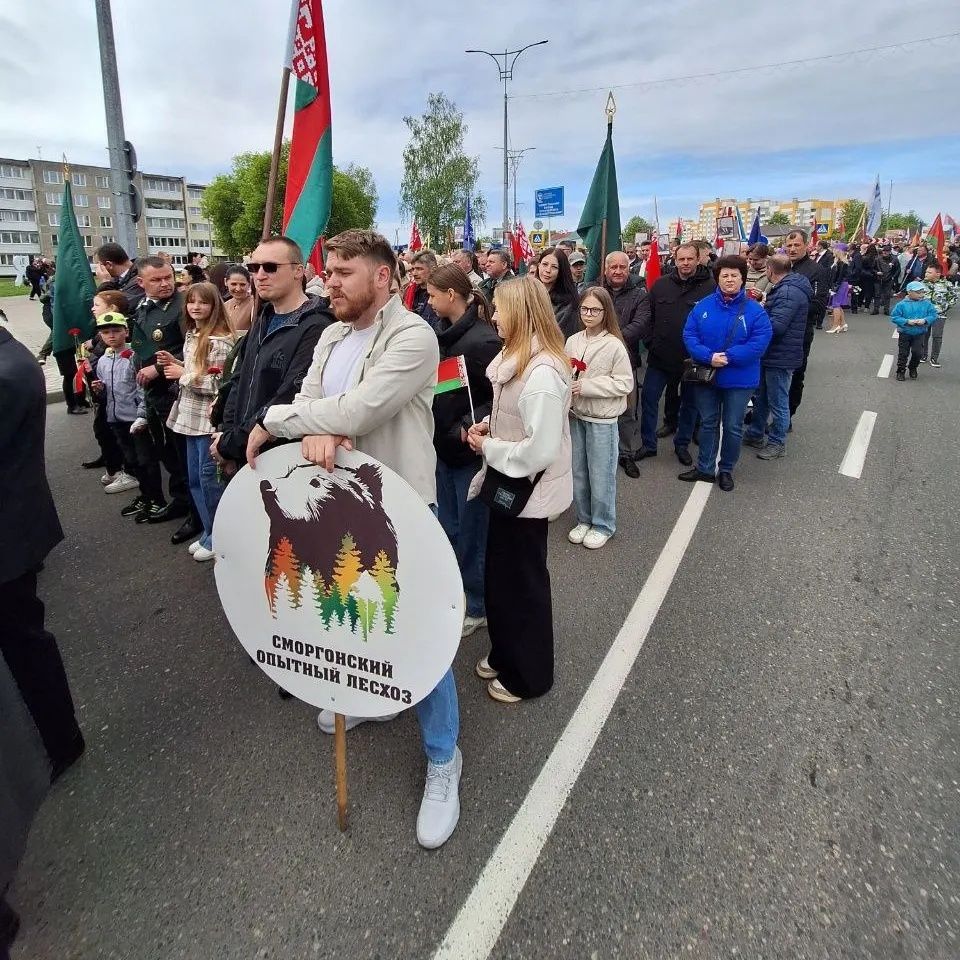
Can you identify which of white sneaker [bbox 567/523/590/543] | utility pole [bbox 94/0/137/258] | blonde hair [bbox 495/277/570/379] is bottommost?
white sneaker [bbox 567/523/590/543]

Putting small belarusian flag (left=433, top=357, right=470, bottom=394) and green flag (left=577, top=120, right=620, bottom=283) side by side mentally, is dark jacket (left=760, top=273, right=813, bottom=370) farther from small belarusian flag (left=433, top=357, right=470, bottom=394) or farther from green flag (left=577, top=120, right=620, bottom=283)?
small belarusian flag (left=433, top=357, right=470, bottom=394)

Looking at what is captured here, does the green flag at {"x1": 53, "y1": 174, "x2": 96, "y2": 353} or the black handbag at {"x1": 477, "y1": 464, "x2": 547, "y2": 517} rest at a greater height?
the green flag at {"x1": 53, "y1": 174, "x2": 96, "y2": 353}

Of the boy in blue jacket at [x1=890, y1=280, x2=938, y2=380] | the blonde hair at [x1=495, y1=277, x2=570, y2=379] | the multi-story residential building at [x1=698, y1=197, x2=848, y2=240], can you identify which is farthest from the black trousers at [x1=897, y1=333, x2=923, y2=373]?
the multi-story residential building at [x1=698, y1=197, x2=848, y2=240]

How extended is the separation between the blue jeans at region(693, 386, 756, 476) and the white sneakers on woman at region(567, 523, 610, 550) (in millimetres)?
1724

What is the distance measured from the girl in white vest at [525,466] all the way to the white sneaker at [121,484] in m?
4.25

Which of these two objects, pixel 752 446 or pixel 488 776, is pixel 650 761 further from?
pixel 752 446

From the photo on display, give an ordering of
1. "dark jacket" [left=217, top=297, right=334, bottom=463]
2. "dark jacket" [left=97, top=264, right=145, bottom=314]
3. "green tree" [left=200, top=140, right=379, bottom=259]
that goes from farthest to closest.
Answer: "green tree" [left=200, top=140, right=379, bottom=259] < "dark jacket" [left=97, top=264, right=145, bottom=314] < "dark jacket" [left=217, top=297, right=334, bottom=463]

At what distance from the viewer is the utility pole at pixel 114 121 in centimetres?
726

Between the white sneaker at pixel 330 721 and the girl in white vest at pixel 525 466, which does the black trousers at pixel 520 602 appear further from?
the white sneaker at pixel 330 721

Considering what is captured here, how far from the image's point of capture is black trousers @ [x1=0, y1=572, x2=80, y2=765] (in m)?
2.25

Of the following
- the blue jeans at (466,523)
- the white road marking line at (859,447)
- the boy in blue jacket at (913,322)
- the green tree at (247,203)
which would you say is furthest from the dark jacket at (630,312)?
the green tree at (247,203)

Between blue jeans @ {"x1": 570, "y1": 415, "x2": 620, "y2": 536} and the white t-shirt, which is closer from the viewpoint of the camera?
the white t-shirt

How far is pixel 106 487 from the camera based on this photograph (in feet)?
18.5

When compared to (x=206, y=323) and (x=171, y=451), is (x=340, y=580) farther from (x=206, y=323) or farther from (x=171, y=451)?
(x=171, y=451)
